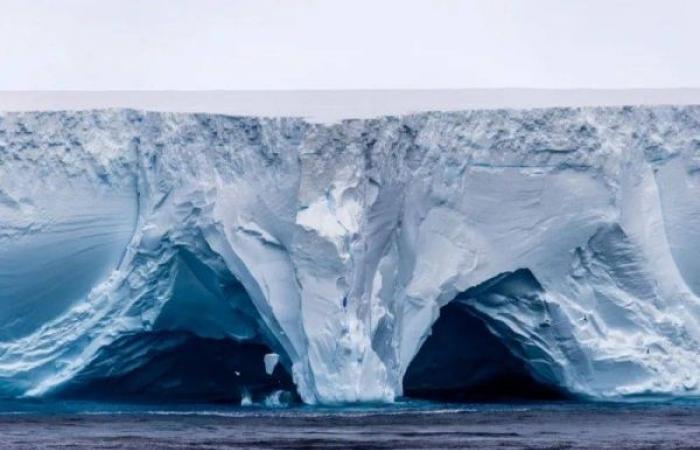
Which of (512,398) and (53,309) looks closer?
(53,309)

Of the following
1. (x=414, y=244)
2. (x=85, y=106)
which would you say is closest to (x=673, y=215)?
(x=414, y=244)

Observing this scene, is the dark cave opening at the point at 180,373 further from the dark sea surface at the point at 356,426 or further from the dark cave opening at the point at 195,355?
the dark sea surface at the point at 356,426

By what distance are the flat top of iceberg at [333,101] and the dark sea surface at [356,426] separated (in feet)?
9.63

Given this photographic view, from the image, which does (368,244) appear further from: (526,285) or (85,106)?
(85,106)

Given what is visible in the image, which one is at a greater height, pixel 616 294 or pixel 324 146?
pixel 324 146

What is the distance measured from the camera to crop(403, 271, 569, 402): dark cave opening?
21.1 metres

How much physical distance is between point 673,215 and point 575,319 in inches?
64.8

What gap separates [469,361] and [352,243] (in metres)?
2.29

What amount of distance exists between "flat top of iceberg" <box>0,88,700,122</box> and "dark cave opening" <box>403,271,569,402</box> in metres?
1.95

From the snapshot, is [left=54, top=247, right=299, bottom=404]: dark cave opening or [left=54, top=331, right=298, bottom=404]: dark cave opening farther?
[left=54, top=331, right=298, bottom=404]: dark cave opening

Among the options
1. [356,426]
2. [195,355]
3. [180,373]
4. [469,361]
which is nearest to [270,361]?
[195,355]

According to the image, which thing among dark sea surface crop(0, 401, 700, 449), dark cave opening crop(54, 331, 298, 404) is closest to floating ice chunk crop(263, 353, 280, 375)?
dark sea surface crop(0, 401, 700, 449)

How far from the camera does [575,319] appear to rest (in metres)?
20.9

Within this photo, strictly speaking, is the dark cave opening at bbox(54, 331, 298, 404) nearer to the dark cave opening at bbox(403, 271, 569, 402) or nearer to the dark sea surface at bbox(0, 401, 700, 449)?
the dark sea surface at bbox(0, 401, 700, 449)
